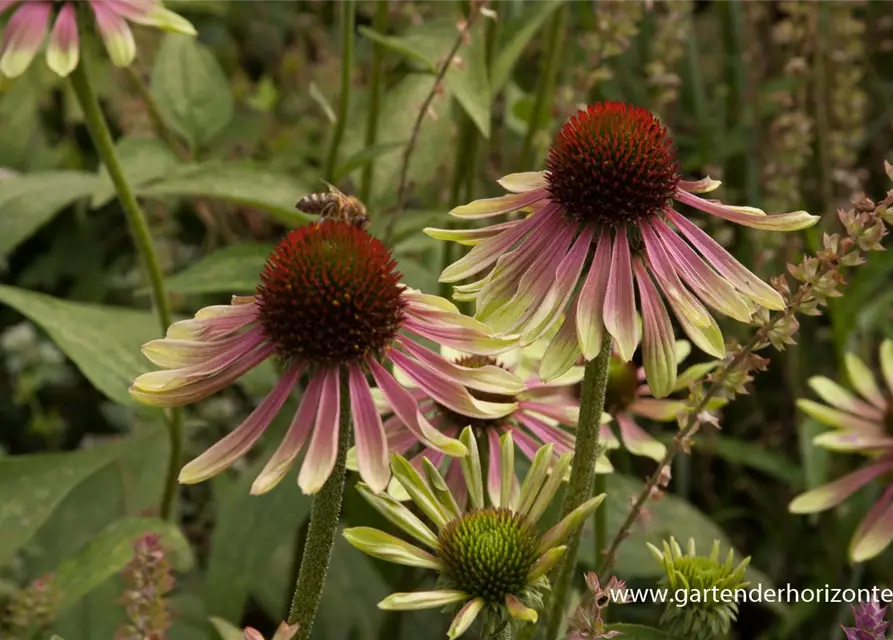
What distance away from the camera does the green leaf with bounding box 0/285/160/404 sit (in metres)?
0.96

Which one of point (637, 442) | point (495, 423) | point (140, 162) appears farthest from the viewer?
point (140, 162)

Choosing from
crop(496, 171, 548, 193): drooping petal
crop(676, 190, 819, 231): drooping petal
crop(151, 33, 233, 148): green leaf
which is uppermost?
crop(676, 190, 819, 231): drooping petal

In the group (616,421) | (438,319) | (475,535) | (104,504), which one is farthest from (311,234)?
(104,504)

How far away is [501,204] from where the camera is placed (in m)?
0.66

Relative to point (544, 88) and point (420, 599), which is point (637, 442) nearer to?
point (420, 599)

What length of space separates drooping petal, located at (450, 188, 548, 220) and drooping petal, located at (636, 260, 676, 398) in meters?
0.11

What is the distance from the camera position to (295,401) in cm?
117

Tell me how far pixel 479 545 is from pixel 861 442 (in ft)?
2.01

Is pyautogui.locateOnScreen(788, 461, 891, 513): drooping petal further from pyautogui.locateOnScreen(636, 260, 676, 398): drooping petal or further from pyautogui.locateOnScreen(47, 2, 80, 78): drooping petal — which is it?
pyautogui.locateOnScreen(47, 2, 80, 78): drooping petal

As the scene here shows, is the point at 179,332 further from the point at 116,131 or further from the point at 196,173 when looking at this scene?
the point at 116,131

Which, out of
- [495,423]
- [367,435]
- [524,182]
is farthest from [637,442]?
[367,435]

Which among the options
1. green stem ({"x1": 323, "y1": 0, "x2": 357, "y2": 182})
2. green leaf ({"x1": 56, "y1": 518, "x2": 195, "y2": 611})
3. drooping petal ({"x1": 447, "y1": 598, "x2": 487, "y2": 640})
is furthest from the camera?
green stem ({"x1": 323, "y1": 0, "x2": 357, "y2": 182})

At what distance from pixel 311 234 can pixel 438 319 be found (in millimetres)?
87

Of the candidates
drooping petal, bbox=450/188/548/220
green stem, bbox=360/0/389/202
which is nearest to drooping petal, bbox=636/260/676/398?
drooping petal, bbox=450/188/548/220
